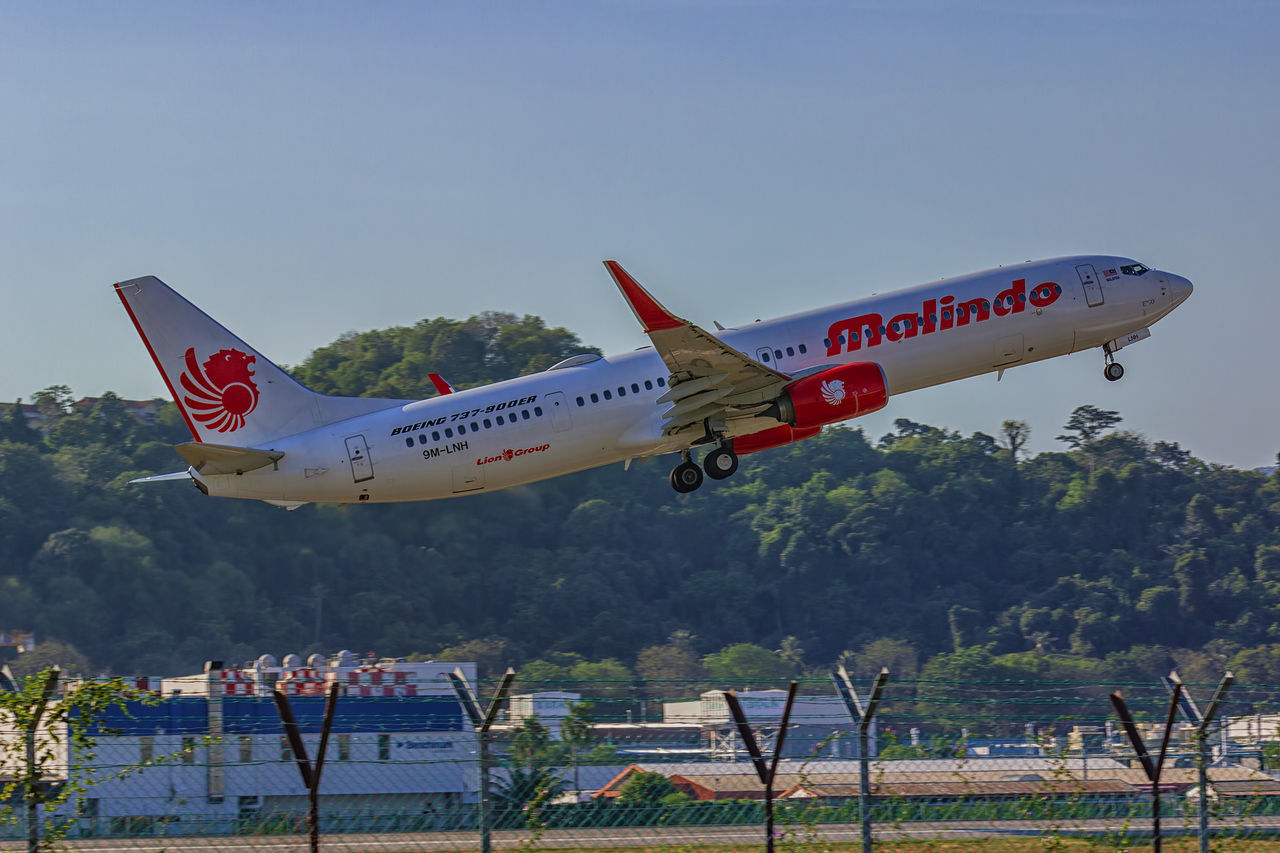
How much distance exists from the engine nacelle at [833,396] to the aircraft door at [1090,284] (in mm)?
7328

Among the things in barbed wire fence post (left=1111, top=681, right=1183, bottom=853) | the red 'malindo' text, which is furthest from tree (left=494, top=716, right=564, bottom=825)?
the red 'malindo' text

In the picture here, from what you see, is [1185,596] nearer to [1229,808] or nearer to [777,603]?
[777,603]

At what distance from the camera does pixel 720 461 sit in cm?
4028

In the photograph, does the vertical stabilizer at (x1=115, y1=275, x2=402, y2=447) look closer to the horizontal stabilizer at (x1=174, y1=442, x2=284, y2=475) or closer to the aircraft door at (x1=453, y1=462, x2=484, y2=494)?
the horizontal stabilizer at (x1=174, y1=442, x2=284, y2=475)

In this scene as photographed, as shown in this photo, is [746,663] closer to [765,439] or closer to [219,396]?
[765,439]

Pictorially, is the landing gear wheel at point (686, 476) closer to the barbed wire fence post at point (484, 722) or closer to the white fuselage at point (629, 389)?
the white fuselage at point (629, 389)

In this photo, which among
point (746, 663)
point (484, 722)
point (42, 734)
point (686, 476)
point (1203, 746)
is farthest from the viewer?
point (746, 663)

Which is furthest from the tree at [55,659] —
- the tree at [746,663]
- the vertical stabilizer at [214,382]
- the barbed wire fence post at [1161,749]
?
the barbed wire fence post at [1161,749]

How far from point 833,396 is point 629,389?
5.05 metres

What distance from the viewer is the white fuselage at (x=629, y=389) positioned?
120ft

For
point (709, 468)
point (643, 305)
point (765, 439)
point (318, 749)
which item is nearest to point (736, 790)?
point (318, 749)

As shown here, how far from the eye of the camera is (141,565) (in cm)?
8844

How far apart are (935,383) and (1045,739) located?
75.4 feet

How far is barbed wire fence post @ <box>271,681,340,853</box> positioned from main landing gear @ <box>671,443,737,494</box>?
23983 millimetres
